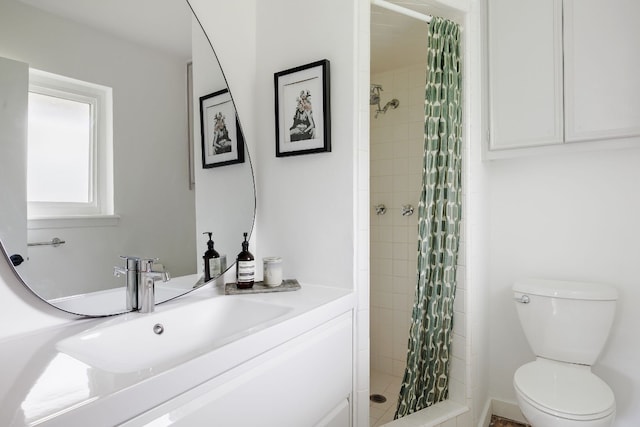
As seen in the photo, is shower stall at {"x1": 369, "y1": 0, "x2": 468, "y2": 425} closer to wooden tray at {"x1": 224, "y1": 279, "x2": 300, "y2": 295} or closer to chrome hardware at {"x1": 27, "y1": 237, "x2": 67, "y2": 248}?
wooden tray at {"x1": 224, "y1": 279, "x2": 300, "y2": 295}

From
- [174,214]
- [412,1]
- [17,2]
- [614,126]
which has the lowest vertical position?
[174,214]

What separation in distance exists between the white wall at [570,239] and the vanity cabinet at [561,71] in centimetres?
26

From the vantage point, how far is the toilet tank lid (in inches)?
67.6

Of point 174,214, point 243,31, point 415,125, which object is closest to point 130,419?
point 174,214

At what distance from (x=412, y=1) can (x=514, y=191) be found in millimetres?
1216

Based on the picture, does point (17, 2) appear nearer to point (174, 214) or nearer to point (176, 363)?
point (174, 214)

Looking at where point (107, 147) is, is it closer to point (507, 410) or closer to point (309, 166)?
point (309, 166)

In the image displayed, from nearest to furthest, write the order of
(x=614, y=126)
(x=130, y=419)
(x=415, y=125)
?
1. (x=130, y=419)
2. (x=614, y=126)
3. (x=415, y=125)

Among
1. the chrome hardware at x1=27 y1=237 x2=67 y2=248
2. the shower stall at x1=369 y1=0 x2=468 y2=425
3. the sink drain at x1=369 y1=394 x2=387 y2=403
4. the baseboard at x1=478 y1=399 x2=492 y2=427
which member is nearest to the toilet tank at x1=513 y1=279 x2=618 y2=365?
the baseboard at x1=478 y1=399 x2=492 y2=427

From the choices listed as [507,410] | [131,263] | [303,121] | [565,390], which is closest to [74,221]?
[131,263]

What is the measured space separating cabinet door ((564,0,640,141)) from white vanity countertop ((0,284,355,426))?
1.70 metres

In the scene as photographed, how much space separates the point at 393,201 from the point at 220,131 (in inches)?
61.2

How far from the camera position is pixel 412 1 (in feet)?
5.76

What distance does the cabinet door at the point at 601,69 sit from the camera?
1649mm
